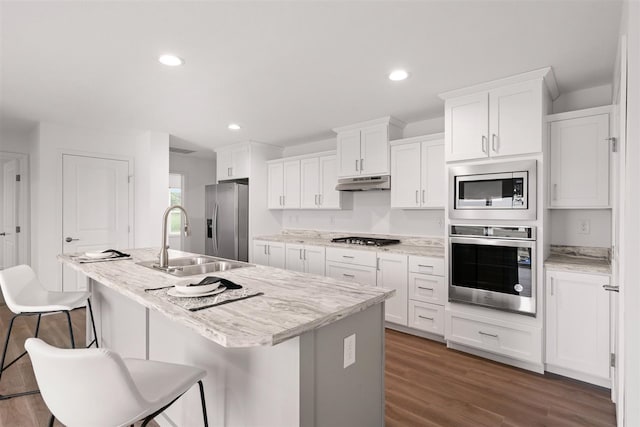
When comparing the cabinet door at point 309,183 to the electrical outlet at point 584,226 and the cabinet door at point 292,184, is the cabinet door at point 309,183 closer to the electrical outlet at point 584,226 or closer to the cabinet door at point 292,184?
the cabinet door at point 292,184

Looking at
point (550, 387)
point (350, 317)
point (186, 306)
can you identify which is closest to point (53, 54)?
point (186, 306)

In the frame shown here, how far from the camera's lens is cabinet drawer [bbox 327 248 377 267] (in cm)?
362

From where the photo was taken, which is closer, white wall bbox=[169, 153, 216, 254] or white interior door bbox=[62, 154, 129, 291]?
white interior door bbox=[62, 154, 129, 291]

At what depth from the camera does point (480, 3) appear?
176cm

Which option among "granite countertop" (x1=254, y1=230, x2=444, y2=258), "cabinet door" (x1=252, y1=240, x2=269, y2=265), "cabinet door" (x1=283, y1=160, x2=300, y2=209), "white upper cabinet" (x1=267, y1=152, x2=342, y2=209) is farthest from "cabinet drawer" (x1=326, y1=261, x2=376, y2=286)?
"cabinet door" (x1=283, y1=160, x2=300, y2=209)

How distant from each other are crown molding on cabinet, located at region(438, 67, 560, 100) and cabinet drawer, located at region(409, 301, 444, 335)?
6.48 feet

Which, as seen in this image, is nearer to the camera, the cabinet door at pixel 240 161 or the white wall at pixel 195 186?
the cabinet door at pixel 240 161

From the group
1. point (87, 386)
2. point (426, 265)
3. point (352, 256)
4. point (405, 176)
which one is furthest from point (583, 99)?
point (87, 386)

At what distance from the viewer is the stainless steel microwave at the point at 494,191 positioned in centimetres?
262

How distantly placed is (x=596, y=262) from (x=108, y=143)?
18.4 ft

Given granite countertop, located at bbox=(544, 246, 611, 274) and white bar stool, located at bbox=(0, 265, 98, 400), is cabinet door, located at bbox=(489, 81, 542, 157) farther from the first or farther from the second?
white bar stool, located at bbox=(0, 265, 98, 400)

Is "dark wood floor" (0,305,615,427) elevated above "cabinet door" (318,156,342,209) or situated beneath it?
situated beneath

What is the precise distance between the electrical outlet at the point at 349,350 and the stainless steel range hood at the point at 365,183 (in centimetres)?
265

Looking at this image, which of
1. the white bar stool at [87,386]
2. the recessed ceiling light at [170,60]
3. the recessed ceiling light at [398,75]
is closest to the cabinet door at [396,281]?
the recessed ceiling light at [398,75]
